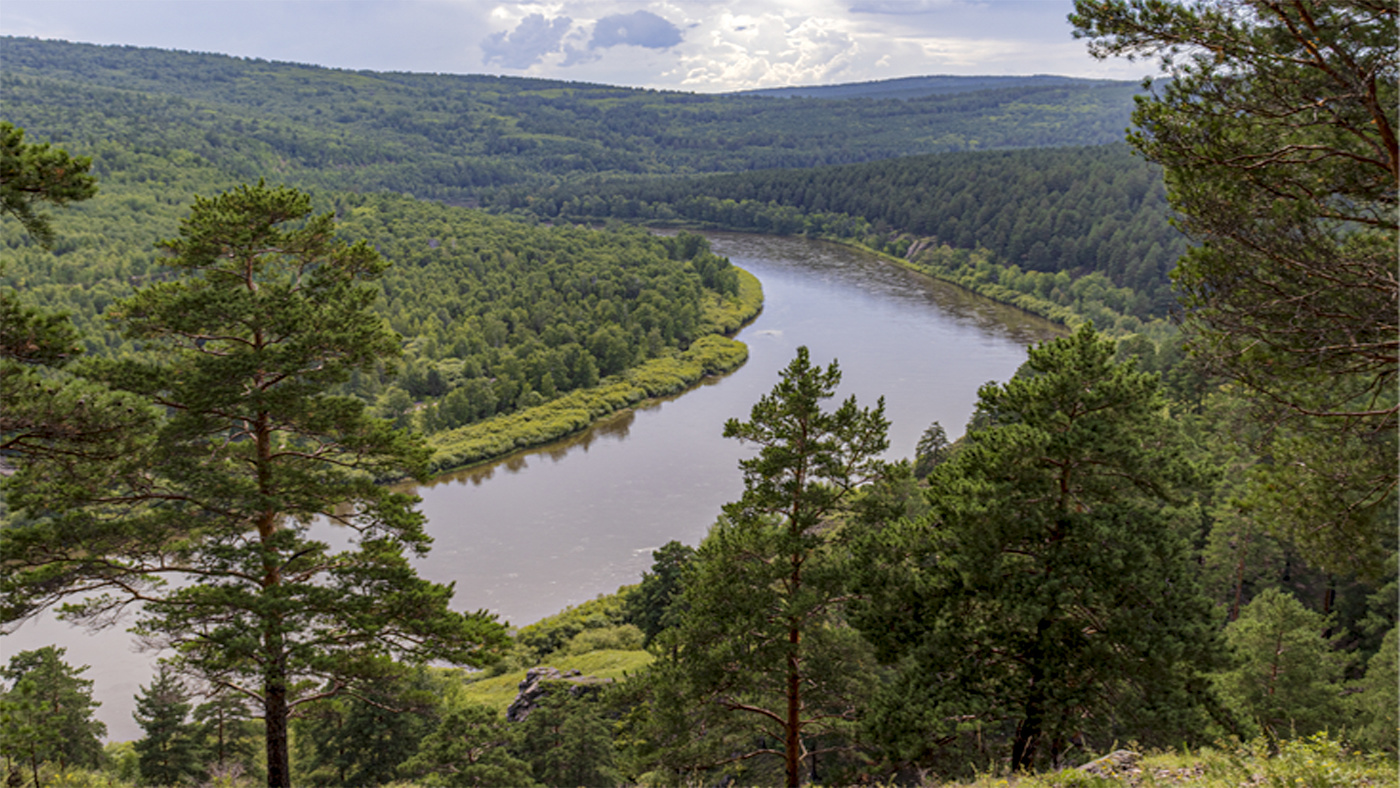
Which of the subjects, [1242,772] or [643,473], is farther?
[643,473]

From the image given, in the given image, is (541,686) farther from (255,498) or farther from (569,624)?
(255,498)

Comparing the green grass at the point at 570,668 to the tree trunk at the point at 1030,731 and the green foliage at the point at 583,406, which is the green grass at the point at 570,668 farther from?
the green foliage at the point at 583,406

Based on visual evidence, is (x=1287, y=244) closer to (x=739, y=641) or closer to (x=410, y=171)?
(x=739, y=641)

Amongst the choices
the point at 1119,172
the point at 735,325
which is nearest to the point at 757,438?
the point at 735,325

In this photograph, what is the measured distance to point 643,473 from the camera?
42719 millimetres

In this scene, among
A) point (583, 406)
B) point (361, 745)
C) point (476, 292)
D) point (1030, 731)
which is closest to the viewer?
point (1030, 731)

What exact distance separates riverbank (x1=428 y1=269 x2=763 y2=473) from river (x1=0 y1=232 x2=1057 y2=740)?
3.18 ft

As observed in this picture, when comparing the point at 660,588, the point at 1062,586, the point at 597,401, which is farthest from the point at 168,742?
the point at 597,401

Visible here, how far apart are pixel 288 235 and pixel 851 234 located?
10857 cm

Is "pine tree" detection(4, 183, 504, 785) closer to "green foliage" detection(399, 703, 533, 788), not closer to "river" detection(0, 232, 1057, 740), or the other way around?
"green foliage" detection(399, 703, 533, 788)

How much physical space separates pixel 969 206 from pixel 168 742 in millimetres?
97959

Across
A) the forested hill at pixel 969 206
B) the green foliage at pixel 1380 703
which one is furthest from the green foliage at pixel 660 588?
the forested hill at pixel 969 206

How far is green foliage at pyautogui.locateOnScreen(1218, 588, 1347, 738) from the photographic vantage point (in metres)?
14.9

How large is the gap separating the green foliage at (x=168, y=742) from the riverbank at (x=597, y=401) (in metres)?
21.4
